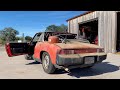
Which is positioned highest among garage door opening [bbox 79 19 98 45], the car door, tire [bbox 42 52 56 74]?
garage door opening [bbox 79 19 98 45]

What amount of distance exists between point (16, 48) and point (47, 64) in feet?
6.90

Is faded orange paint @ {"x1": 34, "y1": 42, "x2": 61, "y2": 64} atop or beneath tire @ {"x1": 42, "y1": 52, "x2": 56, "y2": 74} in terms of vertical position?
atop

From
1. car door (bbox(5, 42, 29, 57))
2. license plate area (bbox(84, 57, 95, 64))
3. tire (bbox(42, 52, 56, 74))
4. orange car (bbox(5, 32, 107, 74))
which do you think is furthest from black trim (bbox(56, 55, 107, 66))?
car door (bbox(5, 42, 29, 57))

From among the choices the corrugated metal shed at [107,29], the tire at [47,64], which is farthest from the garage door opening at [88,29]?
the tire at [47,64]

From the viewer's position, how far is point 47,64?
6746 mm

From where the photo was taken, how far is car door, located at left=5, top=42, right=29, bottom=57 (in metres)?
8.13

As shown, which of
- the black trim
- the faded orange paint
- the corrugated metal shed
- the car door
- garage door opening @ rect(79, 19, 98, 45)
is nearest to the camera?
the black trim

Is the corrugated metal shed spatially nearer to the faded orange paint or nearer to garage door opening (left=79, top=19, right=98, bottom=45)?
garage door opening (left=79, top=19, right=98, bottom=45)

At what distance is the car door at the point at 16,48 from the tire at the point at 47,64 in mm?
1621

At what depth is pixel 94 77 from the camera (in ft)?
20.5

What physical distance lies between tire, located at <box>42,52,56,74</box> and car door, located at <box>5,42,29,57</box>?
162 centimetres

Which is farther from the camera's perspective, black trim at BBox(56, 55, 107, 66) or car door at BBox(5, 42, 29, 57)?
car door at BBox(5, 42, 29, 57)
